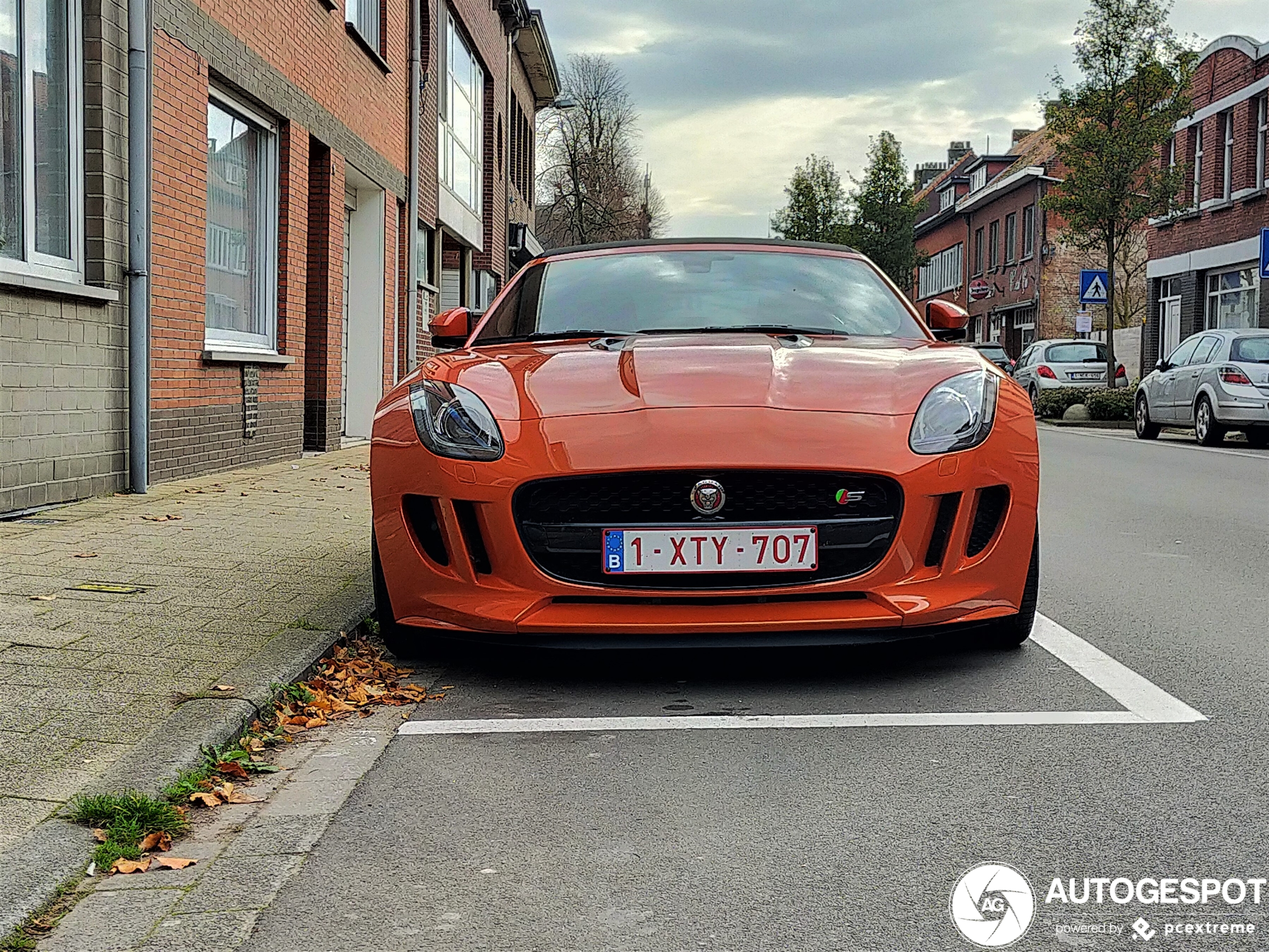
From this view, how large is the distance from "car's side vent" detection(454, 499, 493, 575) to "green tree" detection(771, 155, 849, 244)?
201 feet

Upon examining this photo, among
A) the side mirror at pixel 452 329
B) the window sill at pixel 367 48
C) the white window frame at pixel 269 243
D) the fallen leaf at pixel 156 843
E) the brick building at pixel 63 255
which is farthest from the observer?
the window sill at pixel 367 48

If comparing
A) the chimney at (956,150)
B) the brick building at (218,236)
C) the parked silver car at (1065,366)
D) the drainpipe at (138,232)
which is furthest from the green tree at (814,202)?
the drainpipe at (138,232)

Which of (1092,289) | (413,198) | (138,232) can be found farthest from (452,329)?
(1092,289)

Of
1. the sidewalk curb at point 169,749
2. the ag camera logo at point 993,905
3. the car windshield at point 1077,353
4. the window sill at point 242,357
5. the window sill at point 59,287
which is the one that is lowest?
the ag camera logo at point 993,905

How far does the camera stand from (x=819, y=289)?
5.74m

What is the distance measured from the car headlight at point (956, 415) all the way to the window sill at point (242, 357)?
706 centimetres

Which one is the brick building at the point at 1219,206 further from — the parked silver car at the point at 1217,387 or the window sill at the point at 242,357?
the window sill at the point at 242,357

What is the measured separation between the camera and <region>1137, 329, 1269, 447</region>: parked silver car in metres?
18.3

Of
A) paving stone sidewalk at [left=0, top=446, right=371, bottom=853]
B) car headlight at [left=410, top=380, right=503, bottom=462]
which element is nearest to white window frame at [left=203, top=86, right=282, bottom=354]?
paving stone sidewalk at [left=0, top=446, right=371, bottom=853]

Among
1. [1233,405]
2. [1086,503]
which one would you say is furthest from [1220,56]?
[1086,503]

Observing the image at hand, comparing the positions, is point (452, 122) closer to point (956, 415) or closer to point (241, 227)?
point (241, 227)

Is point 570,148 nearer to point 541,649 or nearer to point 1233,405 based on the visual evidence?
point 1233,405

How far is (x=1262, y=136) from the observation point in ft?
101

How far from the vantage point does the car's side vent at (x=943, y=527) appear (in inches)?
170
